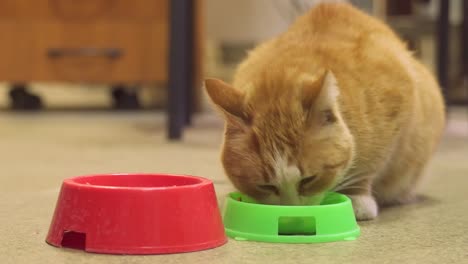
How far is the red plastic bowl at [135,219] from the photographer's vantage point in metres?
1.10

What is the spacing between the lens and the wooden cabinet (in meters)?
3.83

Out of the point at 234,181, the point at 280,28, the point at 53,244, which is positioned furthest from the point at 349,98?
the point at 280,28

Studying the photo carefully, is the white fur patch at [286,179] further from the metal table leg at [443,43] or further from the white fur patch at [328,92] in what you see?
the metal table leg at [443,43]

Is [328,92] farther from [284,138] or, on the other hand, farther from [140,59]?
[140,59]

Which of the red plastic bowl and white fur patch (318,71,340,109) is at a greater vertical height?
white fur patch (318,71,340,109)

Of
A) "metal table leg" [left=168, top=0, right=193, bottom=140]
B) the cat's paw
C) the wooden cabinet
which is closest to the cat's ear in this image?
the cat's paw

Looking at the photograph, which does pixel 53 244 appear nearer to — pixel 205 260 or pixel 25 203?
pixel 205 260

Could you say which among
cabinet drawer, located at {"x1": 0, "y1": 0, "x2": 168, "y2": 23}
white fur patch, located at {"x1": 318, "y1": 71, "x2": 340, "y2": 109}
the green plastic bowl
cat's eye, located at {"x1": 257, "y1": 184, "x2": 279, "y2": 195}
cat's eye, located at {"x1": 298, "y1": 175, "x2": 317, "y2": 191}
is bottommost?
the green plastic bowl

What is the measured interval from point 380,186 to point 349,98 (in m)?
0.28

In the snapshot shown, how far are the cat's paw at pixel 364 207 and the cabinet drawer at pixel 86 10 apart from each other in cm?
254

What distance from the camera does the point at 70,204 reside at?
114 centimetres

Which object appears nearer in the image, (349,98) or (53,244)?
(53,244)

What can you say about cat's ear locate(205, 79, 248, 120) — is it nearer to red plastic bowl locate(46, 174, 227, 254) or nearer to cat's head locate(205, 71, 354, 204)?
cat's head locate(205, 71, 354, 204)

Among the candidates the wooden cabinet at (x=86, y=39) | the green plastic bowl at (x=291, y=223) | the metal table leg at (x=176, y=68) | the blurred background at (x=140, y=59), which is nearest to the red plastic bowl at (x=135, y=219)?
the green plastic bowl at (x=291, y=223)
